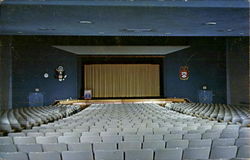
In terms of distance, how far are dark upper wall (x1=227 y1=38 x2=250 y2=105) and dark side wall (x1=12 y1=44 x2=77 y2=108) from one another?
10769 mm

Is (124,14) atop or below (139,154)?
atop

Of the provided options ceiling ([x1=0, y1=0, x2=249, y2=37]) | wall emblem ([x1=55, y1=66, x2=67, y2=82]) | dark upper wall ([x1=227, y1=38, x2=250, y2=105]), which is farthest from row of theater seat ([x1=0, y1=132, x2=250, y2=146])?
wall emblem ([x1=55, y1=66, x2=67, y2=82])

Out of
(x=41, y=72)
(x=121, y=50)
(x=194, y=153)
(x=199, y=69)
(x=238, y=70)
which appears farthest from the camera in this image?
(x=199, y=69)

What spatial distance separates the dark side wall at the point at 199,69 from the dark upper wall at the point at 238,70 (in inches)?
28.1

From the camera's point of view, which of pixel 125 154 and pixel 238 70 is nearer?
pixel 125 154

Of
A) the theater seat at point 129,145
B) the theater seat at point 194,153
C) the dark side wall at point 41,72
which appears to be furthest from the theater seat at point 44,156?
the dark side wall at point 41,72

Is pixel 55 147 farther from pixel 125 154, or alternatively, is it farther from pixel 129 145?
pixel 125 154

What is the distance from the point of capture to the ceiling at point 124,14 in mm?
6820

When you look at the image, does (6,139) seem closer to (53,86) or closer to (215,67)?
(53,86)

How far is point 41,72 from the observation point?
1922cm

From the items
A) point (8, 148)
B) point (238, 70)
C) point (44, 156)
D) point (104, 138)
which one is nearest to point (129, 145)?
point (104, 138)

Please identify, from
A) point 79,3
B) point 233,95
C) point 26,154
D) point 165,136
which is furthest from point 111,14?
point 233,95

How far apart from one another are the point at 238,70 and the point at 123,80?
31.3 ft

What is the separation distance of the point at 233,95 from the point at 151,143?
17.0m
